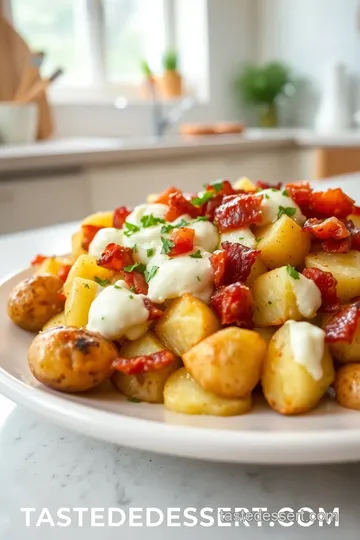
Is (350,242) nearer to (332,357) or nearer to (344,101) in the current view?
(332,357)

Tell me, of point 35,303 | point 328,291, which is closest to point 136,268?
point 35,303

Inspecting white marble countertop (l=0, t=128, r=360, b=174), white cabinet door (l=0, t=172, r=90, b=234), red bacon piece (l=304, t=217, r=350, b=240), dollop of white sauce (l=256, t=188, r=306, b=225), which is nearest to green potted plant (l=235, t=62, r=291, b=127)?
white marble countertop (l=0, t=128, r=360, b=174)

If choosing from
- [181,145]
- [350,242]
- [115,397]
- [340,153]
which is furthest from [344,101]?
[115,397]

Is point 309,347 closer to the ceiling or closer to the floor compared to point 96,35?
closer to the floor

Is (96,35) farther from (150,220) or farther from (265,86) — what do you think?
(150,220)

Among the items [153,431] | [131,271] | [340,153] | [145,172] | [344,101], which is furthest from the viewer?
[344,101]
